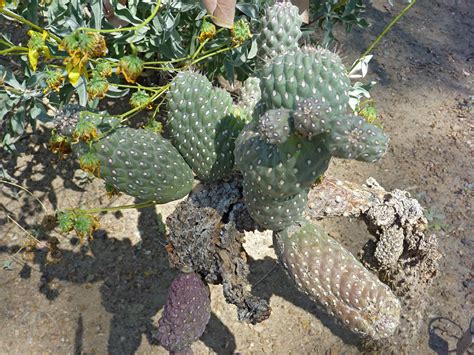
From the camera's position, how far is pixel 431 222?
2.50 metres

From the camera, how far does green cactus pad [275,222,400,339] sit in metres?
1.47

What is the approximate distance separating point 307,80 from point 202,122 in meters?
0.44

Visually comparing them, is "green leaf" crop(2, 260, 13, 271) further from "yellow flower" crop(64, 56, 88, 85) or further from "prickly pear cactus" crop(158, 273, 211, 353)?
"yellow flower" crop(64, 56, 88, 85)

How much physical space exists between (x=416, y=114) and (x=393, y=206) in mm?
1521

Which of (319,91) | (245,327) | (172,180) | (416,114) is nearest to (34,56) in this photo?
(172,180)

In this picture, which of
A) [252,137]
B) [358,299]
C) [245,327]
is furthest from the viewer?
[245,327]

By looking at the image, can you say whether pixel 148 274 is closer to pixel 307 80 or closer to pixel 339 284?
pixel 339 284

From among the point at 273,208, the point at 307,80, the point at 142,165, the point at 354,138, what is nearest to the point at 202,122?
the point at 142,165

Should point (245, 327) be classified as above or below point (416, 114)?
below

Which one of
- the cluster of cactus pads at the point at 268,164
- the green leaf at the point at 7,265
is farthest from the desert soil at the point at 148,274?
the cluster of cactus pads at the point at 268,164

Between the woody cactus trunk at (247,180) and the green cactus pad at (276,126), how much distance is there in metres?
0.05

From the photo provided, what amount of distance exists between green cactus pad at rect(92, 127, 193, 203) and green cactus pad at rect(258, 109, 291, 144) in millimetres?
472

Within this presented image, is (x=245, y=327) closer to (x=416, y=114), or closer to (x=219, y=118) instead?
(x=219, y=118)

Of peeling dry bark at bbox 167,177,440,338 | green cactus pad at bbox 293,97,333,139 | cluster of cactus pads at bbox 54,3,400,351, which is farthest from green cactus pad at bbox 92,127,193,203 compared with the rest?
green cactus pad at bbox 293,97,333,139
